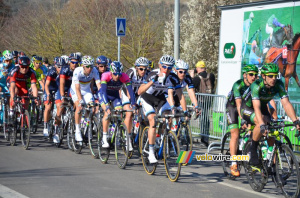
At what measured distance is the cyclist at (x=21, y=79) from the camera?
1239 cm

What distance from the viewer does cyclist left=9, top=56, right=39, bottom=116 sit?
12391 millimetres

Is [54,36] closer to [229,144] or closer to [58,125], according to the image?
[58,125]

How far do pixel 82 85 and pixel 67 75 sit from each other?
2.96ft

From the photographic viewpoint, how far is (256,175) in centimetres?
789

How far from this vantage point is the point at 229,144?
29.1 feet

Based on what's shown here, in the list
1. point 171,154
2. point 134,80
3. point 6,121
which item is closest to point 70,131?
point 134,80

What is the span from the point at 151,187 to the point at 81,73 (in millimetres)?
4319

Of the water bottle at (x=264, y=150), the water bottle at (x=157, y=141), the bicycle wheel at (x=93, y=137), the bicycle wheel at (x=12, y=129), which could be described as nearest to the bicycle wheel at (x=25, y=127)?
the bicycle wheel at (x=12, y=129)

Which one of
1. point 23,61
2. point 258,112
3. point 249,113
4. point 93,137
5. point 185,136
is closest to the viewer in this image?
point 258,112

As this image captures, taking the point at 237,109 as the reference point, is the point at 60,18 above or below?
above

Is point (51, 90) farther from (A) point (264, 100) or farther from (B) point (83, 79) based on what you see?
(A) point (264, 100)

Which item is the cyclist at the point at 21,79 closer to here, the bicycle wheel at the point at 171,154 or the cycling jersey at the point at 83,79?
the cycling jersey at the point at 83,79

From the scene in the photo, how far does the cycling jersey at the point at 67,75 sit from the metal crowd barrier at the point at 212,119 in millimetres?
3443

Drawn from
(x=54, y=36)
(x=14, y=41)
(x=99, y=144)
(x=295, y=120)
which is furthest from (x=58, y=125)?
(x=14, y=41)
